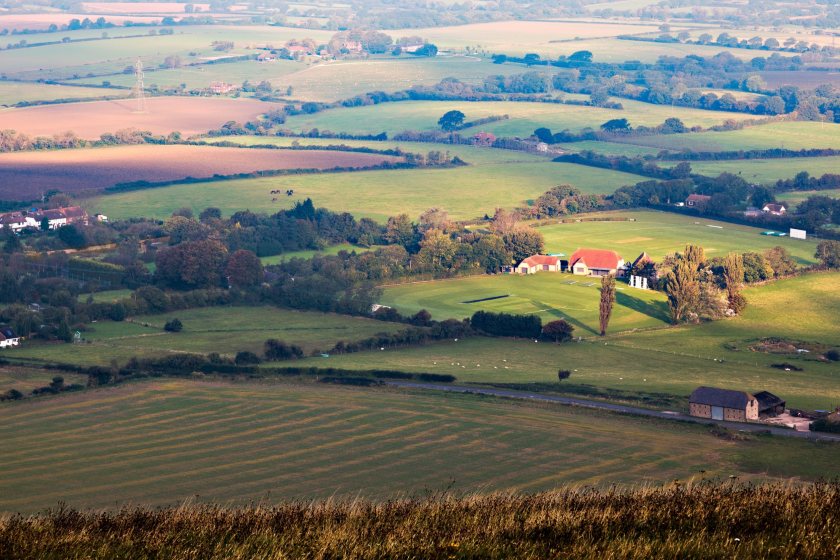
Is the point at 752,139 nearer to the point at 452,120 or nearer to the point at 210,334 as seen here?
the point at 452,120

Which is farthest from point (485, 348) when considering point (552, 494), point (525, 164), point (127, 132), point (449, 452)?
point (127, 132)

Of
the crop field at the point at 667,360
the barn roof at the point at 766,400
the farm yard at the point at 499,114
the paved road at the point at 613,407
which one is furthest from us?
the farm yard at the point at 499,114

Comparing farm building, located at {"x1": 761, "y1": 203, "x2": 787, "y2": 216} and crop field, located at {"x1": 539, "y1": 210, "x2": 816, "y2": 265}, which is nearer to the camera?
crop field, located at {"x1": 539, "y1": 210, "x2": 816, "y2": 265}

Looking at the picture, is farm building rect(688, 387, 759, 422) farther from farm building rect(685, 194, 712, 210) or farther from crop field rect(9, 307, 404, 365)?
farm building rect(685, 194, 712, 210)

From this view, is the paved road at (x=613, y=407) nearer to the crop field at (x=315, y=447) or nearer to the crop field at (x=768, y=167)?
the crop field at (x=315, y=447)

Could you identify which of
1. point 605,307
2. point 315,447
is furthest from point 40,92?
point 315,447

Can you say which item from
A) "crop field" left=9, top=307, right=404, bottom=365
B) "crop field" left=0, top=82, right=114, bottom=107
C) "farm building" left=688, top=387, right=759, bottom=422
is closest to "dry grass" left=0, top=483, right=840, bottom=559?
"farm building" left=688, top=387, right=759, bottom=422

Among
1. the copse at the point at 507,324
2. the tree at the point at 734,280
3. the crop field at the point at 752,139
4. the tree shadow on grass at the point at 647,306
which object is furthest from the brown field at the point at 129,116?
the copse at the point at 507,324
